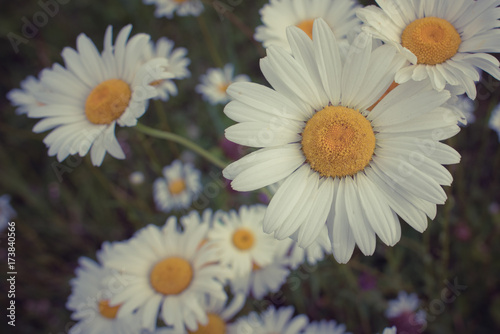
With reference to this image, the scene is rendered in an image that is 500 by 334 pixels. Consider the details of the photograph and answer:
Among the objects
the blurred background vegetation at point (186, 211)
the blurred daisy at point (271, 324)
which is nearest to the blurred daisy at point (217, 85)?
the blurred background vegetation at point (186, 211)

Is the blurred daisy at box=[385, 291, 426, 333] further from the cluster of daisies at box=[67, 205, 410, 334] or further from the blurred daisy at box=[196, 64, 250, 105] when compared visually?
the blurred daisy at box=[196, 64, 250, 105]

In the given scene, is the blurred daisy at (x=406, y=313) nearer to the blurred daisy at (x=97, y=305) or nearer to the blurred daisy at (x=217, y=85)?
the blurred daisy at (x=97, y=305)

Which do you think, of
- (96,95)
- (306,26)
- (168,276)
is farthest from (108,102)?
(306,26)

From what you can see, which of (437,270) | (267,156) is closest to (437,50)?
(267,156)

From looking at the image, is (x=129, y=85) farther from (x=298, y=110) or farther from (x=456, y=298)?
(x=456, y=298)

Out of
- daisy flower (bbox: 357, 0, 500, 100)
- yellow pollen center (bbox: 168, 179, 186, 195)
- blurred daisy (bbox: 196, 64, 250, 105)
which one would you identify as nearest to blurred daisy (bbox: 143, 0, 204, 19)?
blurred daisy (bbox: 196, 64, 250, 105)
